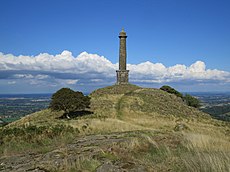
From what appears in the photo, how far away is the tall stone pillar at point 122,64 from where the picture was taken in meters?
61.4

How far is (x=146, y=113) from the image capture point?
123 ft

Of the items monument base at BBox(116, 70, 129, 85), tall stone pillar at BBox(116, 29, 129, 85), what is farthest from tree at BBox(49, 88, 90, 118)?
tall stone pillar at BBox(116, 29, 129, 85)

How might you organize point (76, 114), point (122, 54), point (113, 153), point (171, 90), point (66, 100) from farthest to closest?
point (171, 90)
point (122, 54)
point (76, 114)
point (66, 100)
point (113, 153)

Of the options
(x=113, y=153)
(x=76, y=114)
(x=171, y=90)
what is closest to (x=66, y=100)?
(x=76, y=114)

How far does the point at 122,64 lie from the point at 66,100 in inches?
1184

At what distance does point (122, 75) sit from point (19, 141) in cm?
4806

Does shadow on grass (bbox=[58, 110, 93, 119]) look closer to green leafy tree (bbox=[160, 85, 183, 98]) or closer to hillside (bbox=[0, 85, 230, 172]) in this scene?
hillside (bbox=[0, 85, 230, 172])

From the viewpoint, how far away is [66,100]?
34.6 meters

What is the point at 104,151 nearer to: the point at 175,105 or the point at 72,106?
the point at 72,106

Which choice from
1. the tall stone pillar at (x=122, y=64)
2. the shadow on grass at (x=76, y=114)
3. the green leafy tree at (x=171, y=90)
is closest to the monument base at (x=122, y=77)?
the tall stone pillar at (x=122, y=64)

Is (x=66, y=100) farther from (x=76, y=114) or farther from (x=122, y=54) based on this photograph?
(x=122, y=54)

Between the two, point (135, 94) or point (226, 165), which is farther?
point (135, 94)

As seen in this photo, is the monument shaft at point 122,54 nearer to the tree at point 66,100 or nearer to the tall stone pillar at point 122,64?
the tall stone pillar at point 122,64

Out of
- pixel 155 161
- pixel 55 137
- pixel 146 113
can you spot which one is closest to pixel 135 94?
pixel 146 113
